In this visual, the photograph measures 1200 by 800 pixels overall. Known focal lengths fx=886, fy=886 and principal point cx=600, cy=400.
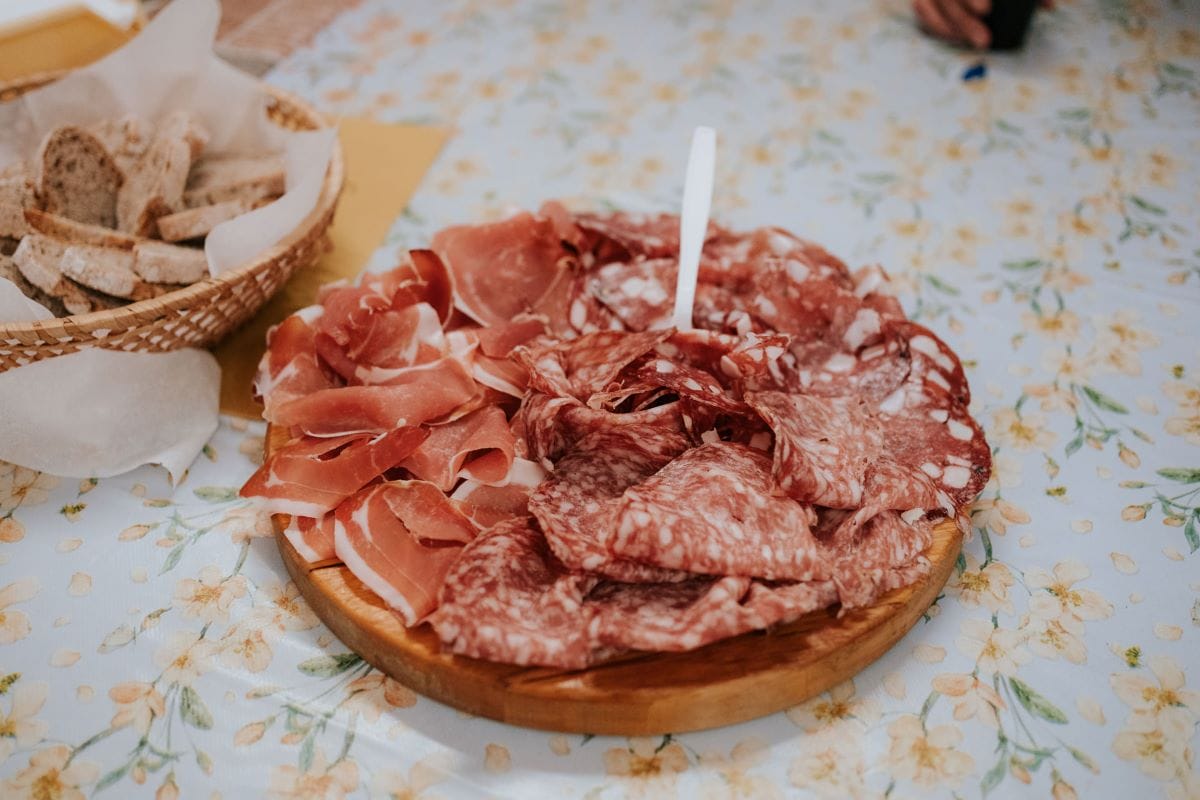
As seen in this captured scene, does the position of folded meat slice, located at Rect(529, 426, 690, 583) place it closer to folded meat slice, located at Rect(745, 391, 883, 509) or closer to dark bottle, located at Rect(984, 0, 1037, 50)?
folded meat slice, located at Rect(745, 391, 883, 509)

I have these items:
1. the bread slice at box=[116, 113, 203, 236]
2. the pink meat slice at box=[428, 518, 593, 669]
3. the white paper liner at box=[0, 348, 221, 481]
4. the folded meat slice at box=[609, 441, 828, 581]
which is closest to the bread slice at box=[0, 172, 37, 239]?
the bread slice at box=[116, 113, 203, 236]

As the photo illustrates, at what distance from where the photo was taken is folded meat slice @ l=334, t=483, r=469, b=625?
0.98 meters

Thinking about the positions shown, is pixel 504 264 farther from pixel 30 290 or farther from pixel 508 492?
pixel 30 290

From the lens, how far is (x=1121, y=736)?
964mm

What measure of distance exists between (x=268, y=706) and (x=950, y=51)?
219 centimetres

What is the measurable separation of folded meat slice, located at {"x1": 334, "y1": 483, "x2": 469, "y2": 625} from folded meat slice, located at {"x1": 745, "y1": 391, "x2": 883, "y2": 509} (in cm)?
39

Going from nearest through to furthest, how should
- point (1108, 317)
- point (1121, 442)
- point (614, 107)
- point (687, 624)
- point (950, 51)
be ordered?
1. point (687, 624)
2. point (1121, 442)
3. point (1108, 317)
4. point (614, 107)
5. point (950, 51)

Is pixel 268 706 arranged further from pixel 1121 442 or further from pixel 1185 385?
pixel 1185 385

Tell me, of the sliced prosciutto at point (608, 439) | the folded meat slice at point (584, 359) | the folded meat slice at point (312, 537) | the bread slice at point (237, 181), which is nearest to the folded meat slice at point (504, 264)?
the sliced prosciutto at point (608, 439)

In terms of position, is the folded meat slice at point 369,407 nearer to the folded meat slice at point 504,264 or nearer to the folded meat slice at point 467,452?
the folded meat slice at point 467,452

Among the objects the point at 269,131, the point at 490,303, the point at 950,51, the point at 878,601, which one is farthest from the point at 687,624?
the point at 950,51

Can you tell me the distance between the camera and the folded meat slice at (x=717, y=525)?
92 centimetres

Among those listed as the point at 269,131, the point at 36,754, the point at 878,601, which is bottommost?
the point at 36,754

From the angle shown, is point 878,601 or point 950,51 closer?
point 878,601
